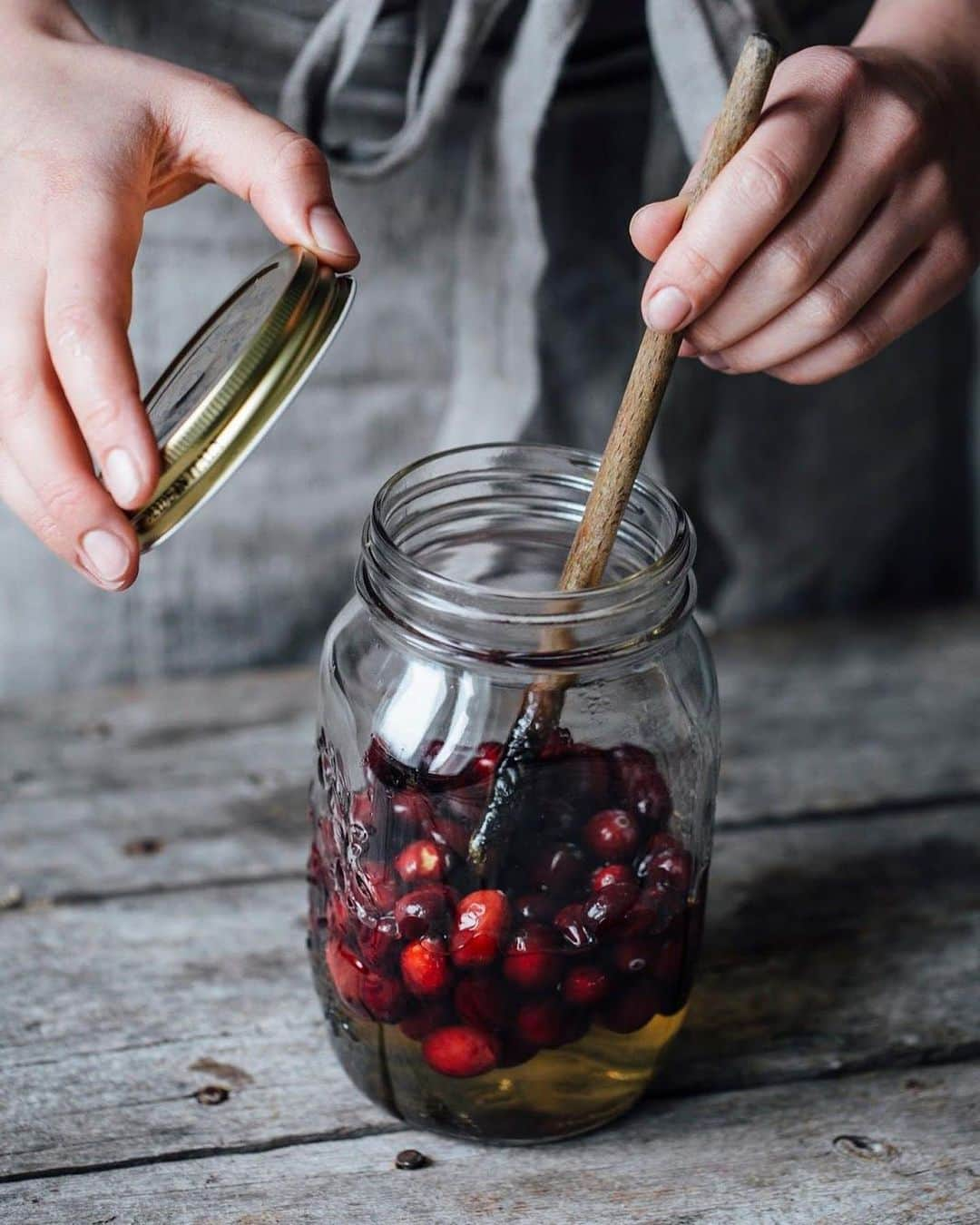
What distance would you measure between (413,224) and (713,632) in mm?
379

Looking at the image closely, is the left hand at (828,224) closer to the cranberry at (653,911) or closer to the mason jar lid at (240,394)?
the mason jar lid at (240,394)

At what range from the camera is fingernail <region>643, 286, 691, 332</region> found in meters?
0.54

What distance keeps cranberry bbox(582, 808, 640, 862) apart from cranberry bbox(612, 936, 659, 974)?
40 mm

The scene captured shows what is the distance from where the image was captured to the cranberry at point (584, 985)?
0.59m

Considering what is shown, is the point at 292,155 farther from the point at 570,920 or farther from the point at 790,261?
the point at 570,920

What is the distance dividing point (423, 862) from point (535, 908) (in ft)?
0.17

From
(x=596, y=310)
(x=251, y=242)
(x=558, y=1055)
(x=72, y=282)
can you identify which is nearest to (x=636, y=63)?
(x=596, y=310)

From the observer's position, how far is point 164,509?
1.69ft

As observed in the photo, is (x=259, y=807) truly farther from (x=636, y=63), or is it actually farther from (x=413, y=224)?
(x=636, y=63)

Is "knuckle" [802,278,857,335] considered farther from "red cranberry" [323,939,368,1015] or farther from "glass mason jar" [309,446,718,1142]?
"red cranberry" [323,939,368,1015]

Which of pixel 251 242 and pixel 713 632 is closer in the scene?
pixel 251 242

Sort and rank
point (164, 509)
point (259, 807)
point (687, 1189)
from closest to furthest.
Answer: point (164, 509)
point (687, 1189)
point (259, 807)

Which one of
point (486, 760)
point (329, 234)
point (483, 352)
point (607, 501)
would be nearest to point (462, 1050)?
point (486, 760)

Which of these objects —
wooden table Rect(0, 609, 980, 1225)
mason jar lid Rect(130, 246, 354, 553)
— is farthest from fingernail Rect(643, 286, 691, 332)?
wooden table Rect(0, 609, 980, 1225)
